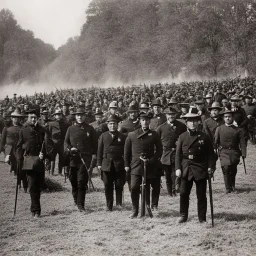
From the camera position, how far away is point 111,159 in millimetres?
8898

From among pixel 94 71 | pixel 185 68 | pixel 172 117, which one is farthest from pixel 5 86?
pixel 172 117

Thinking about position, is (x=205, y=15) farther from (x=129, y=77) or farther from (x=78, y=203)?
(x=78, y=203)

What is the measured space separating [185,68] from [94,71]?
14518 mm

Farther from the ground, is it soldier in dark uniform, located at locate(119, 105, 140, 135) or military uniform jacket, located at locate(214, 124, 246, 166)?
soldier in dark uniform, located at locate(119, 105, 140, 135)

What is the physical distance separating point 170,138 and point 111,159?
1.67m

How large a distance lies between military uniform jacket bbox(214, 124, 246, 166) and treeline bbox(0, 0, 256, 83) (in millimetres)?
41847

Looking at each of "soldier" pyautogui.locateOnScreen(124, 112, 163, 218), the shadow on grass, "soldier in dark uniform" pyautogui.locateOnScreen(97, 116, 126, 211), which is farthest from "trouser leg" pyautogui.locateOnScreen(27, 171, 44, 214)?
the shadow on grass

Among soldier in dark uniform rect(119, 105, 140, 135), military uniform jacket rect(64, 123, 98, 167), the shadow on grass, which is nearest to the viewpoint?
the shadow on grass

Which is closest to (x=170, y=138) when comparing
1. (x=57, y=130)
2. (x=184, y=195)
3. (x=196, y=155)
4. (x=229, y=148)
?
(x=229, y=148)

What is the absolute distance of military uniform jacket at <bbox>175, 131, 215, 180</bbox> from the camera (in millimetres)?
7500

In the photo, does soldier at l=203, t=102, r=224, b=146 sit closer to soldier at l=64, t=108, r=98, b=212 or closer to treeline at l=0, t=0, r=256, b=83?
soldier at l=64, t=108, r=98, b=212

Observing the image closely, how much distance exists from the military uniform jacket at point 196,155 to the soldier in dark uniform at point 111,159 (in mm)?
1677

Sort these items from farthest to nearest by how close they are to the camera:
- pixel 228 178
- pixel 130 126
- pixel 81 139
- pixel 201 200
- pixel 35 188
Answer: pixel 130 126 → pixel 228 178 → pixel 81 139 → pixel 35 188 → pixel 201 200

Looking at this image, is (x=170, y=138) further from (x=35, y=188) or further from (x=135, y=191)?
(x=35, y=188)
